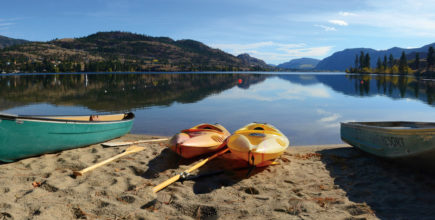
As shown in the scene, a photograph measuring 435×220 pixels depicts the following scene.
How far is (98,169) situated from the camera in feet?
27.9

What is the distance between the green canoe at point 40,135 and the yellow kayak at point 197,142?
387 cm

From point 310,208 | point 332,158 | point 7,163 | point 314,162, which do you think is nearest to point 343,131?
point 332,158

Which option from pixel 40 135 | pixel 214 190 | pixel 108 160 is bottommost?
pixel 214 190

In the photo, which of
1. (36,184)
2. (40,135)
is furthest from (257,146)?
(40,135)

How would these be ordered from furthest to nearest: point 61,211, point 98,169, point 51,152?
1. point 51,152
2. point 98,169
3. point 61,211

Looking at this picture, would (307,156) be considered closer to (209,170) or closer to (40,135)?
(209,170)

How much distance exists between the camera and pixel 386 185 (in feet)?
24.9

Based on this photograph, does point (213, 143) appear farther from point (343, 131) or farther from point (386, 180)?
point (343, 131)

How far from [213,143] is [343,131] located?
6.44m

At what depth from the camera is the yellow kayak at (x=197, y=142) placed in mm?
9352

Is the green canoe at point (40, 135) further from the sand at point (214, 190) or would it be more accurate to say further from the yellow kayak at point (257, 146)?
the yellow kayak at point (257, 146)

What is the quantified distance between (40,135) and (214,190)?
6432mm

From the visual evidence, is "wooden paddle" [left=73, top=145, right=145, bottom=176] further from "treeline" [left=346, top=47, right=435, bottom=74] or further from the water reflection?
"treeline" [left=346, top=47, right=435, bottom=74]

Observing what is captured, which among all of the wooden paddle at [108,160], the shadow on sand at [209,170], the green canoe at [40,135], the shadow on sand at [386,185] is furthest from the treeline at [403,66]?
the green canoe at [40,135]
